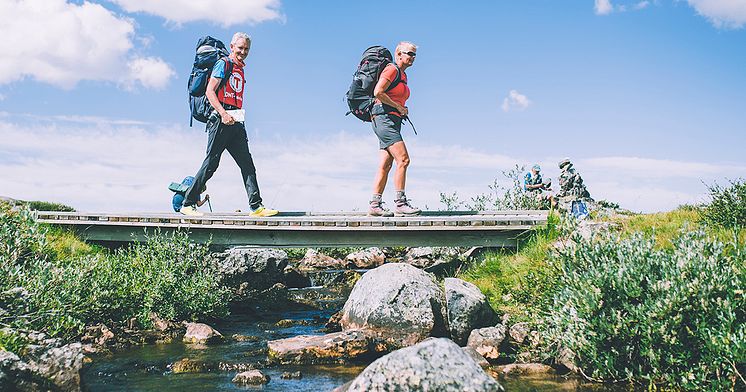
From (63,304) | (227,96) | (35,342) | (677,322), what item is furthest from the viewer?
(227,96)

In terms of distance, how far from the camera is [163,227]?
15.4 metres

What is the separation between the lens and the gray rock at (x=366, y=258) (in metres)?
21.5

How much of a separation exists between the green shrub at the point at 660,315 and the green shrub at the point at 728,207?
12.4ft

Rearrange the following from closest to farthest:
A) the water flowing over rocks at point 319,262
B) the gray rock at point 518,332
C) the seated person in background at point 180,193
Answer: the gray rock at point 518,332 → the seated person in background at point 180,193 → the water flowing over rocks at point 319,262

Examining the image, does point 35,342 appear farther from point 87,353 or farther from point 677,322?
point 677,322

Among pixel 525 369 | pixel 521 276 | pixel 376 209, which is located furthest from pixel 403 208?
pixel 525 369

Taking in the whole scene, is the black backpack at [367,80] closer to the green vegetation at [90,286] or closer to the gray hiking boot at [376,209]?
the gray hiking boot at [376,209]

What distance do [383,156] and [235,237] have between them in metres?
4.48

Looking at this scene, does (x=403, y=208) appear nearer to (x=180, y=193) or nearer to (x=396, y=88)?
(x=396, y=88)

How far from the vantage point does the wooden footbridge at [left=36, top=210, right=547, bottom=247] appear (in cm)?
1359

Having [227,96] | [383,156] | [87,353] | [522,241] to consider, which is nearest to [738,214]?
[522,241]

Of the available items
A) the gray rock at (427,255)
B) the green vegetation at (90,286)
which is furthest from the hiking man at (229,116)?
the gray rock at (427,255)

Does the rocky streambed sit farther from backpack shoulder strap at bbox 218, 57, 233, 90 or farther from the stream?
backpack shoulder strap at bbox 218, 57, 233, 90

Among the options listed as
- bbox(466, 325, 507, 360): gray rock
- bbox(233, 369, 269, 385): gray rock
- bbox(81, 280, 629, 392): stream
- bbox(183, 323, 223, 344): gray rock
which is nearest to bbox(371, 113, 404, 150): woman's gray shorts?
bbox(81, 280, 629, 392): stream
